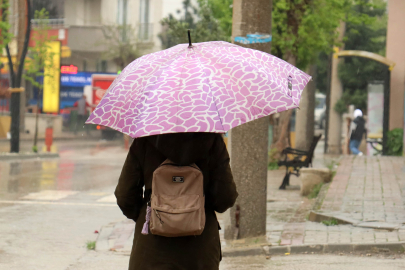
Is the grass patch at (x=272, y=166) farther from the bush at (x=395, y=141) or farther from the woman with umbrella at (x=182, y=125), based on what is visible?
the woman with umbrella at (x=182, y=125)

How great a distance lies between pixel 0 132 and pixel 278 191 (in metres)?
17.5

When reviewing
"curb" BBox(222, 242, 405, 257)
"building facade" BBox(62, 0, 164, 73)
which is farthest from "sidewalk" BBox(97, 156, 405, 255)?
"building facade" BBox(62, 0, 164, 73)

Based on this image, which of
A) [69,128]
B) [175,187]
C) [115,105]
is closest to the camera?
[175,187]

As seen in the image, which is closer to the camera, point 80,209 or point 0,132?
point 80,209

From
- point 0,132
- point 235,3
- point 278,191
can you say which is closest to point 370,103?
point 278,191

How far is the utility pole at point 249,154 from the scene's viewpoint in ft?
22.1

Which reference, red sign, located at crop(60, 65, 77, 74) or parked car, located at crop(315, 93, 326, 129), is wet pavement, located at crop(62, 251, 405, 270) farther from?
parked car, located at crop(315, 93, 326, 129)

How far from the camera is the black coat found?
3156mm

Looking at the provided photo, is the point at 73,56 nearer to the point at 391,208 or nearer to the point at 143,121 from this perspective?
the point at 391,208

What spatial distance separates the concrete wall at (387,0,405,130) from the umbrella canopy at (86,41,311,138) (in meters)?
15.0


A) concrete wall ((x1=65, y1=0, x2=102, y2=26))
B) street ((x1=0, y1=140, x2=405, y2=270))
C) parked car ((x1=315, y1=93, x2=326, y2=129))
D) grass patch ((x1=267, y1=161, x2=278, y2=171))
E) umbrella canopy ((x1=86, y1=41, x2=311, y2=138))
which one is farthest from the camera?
parked car ((x1=315, y1=93, x2=326, y2=129))

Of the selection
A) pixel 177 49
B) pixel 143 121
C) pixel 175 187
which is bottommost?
pixel 175 187

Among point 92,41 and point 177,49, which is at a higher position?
point 92,41

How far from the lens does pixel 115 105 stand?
3.39m
